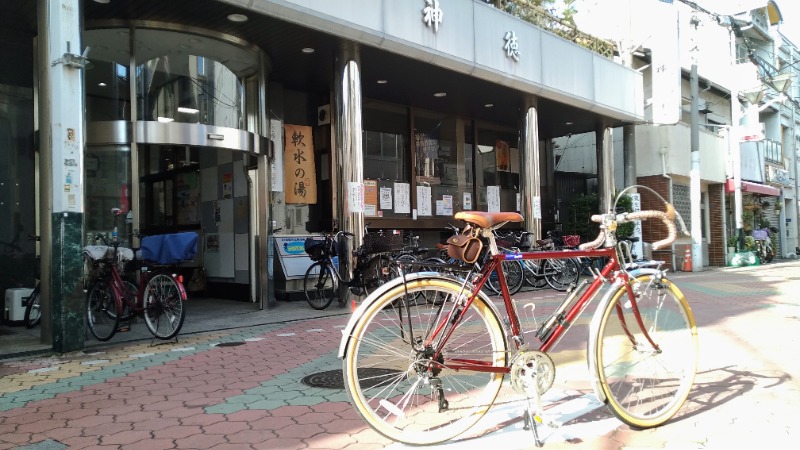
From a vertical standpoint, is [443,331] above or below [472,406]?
above

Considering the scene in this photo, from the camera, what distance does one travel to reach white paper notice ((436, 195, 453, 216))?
14227mm

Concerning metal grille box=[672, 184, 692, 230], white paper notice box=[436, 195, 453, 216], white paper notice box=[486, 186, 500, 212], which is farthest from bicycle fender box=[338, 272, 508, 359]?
Result: metal grille box=[672, 184, 692, 230]

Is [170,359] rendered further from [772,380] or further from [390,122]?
[390,122]

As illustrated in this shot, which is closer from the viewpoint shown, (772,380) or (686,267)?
(772,380)

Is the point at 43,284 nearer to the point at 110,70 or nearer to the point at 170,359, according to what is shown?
the point at 170,359

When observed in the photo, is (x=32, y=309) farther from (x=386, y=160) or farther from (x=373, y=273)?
(x=386, y=160)

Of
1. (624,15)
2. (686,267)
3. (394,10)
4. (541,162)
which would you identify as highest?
(624,15)

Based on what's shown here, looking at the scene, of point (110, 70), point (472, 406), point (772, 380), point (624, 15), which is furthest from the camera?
point (624, 15)

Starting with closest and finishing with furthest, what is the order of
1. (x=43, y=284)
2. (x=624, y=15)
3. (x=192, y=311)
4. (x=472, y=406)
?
(x=472, y=406) < (x=43, y=284) < (x=192, y=311) < (x=624, y=15)

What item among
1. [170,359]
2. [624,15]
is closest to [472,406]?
[170,359]

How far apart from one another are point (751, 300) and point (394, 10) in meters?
7.71

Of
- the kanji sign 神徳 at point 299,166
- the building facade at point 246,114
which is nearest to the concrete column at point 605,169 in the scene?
the building facade at point 246,114

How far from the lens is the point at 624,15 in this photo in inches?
682

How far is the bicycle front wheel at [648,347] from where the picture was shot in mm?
3094
